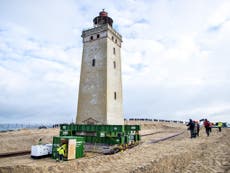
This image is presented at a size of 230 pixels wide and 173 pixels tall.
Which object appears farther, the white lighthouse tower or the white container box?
the white lighthouse tower

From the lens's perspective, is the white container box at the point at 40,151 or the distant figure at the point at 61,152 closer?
the distant figure at the point at 61,152

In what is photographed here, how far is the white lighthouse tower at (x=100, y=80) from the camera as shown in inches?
990

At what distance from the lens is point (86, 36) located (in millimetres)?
29422

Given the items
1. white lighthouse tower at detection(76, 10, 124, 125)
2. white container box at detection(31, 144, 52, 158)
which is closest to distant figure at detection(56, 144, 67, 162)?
white container box at detection(31, 144, 52, 158)

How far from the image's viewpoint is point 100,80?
85.1 ft

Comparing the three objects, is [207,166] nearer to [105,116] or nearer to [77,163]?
[77,163]

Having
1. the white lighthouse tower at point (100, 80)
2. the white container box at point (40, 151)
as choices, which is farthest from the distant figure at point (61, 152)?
the white lighthouse tower at point (100, 80)

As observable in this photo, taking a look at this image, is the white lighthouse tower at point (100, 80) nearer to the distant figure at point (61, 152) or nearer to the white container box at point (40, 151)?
the white container box at point (40, 151)

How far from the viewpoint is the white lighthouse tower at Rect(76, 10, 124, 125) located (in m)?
25.2

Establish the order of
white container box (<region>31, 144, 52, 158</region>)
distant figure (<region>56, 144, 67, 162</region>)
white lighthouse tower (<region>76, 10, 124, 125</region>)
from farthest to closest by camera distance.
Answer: white lighthouse tower (<region>76, 10, 124, 125</region>) < white container box (<region>31, 144, 52, 158</region>) < distant figure (<region>56, 144, 67, 162</region>)

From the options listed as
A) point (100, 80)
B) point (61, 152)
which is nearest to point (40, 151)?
point (61, 152)

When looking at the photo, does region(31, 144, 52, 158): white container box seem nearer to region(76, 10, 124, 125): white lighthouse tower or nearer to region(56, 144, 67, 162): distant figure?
region(56, 144, 67, 162): distant figure

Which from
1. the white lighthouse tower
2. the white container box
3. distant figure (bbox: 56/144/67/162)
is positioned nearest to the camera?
distant figure (bbox: 56/144/67/162)

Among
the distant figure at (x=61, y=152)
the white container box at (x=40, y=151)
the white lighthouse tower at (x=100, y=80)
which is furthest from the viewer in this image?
the white lighthouse tower at (x=100, y=80)
